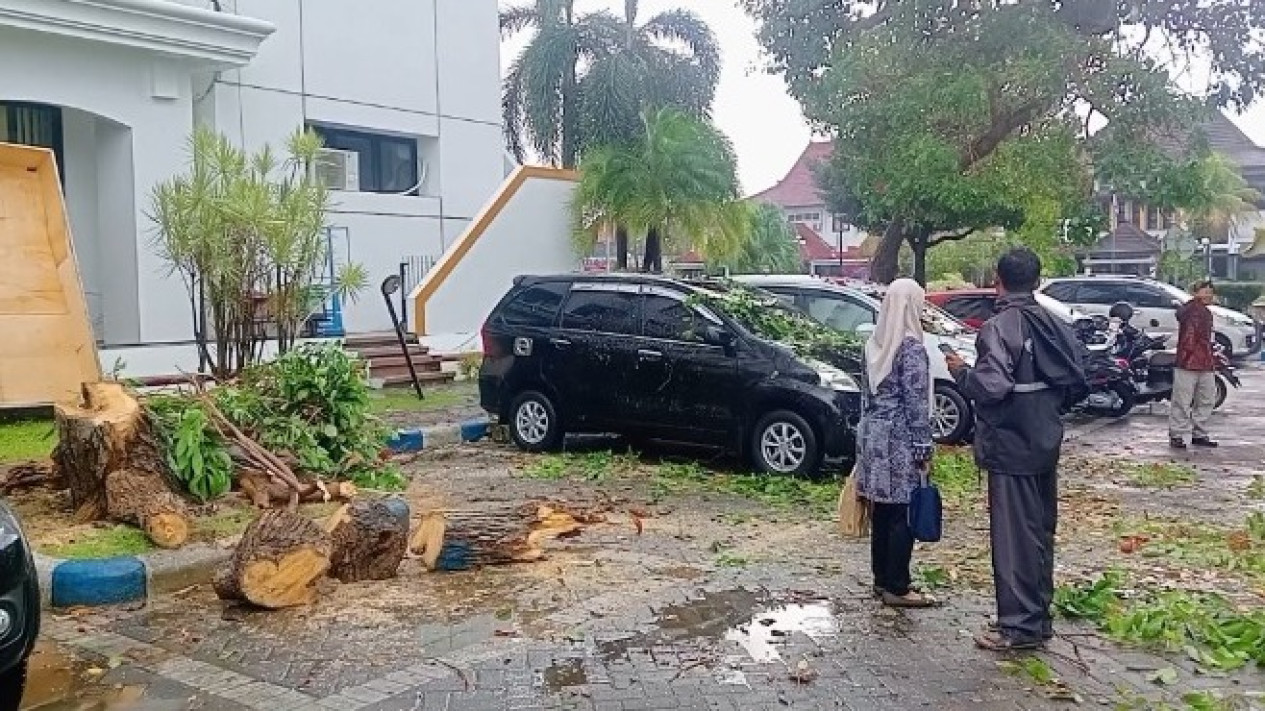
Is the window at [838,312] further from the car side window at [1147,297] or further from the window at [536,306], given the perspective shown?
the car side window at [1147,297]

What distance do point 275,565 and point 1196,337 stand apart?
9870 millimetres

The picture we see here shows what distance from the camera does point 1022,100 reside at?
1628 centimetres

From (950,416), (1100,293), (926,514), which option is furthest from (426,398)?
(1100,293)

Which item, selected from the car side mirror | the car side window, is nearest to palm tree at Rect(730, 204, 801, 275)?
the car side window

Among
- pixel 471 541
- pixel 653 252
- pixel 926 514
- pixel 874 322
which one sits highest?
pixel 653 252

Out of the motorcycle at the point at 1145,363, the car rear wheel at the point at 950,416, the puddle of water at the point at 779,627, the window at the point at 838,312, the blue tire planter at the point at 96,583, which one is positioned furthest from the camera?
the motorcycle at the point at 1145,363

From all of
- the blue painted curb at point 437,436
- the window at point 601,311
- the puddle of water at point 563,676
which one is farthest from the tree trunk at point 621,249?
the puddle of water at point 563,676

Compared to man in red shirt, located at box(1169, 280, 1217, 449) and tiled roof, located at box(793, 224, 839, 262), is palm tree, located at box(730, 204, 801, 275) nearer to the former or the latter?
tiled roof, located at box(793, 224, 839, 262)

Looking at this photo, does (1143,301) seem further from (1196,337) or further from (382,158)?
(382,158)

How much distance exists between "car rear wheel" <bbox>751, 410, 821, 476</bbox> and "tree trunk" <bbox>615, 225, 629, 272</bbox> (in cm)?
1093

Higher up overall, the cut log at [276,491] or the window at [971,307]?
the window at [971,307]

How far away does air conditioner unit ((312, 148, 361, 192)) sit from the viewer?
18.4 metres

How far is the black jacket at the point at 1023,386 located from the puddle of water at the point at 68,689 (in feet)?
13.1

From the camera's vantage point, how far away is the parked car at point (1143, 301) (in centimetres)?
2122
